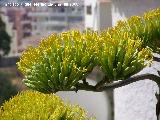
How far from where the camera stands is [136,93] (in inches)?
133

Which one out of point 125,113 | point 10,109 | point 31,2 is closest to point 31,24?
point 31,2

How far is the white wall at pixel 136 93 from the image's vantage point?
3135 mm

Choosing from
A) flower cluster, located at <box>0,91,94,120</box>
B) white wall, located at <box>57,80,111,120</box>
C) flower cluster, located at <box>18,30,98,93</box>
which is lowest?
white wall, located at <box>57,80,111,120</box>

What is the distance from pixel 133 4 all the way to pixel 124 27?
4.47 feet

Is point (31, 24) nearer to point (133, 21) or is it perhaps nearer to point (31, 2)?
point (31, 2)

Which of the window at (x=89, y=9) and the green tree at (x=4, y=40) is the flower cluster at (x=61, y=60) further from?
the window at (x=89, y=9)

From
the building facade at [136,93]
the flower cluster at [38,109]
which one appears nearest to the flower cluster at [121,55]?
the flower cluster at [38,109]

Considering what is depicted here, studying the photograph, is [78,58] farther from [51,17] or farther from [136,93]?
[51,17]

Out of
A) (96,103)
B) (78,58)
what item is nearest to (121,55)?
(78,58)

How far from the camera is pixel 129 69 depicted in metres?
1.88

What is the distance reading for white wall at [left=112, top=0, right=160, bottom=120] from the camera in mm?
3135

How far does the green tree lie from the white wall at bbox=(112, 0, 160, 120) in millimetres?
4606

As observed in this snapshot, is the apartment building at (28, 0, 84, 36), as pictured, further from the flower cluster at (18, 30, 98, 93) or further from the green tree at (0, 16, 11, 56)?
the flower cluster at (18, 30, 98, 93)

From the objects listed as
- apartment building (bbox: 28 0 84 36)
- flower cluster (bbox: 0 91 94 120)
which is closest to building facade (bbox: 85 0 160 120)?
flower cluster (bbox: 0 91 94 120)
